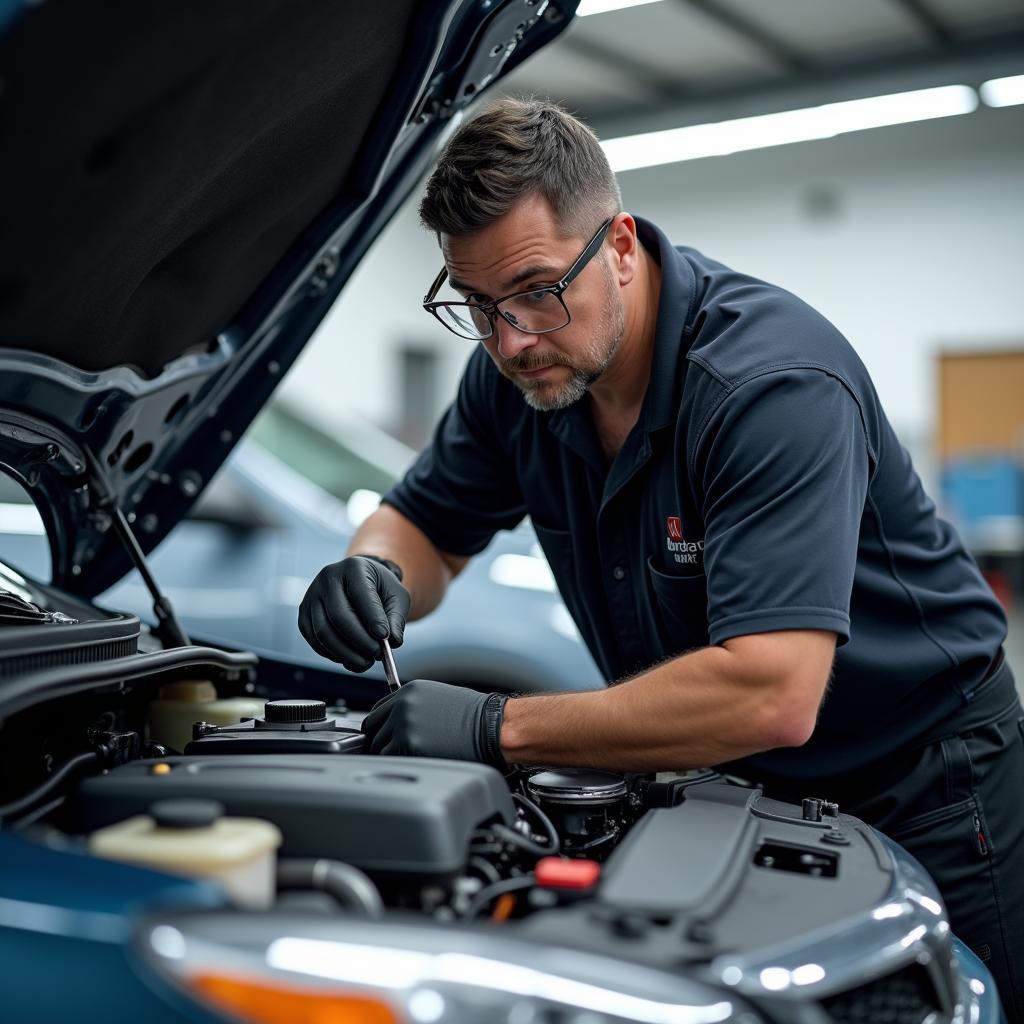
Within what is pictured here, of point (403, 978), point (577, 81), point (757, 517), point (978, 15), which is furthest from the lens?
point (577, 81)

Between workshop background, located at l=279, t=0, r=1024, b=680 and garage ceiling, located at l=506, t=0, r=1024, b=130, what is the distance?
2cm

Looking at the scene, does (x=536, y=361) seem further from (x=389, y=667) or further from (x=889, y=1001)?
(x=889, y=1001)

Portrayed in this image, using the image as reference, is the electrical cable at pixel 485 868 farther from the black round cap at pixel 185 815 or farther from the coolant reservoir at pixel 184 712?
the coolant reservoir at pixel 184 712

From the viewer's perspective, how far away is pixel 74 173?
1146mm

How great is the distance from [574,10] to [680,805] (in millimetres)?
1117

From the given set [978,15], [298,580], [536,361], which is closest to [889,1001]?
[536,361]

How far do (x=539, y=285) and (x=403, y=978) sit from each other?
1019 millimetres

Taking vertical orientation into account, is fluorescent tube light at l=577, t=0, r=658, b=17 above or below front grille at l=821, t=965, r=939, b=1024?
above

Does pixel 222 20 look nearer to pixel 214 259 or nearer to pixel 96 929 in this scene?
pixel 214 259

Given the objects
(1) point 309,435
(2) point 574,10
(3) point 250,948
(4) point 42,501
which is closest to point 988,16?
(1) point 309,435

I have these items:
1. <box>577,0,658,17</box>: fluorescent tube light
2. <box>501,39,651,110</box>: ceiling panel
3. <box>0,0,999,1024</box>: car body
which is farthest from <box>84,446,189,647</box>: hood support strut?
<box>501,39,651,110</box>: ceiling panel

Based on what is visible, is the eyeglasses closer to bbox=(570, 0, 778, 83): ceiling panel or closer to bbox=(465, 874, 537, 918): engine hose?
bbox=(465, 874, 537, 918): engine hose

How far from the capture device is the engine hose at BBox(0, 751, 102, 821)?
114 cm

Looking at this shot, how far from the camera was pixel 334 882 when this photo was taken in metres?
0.98
